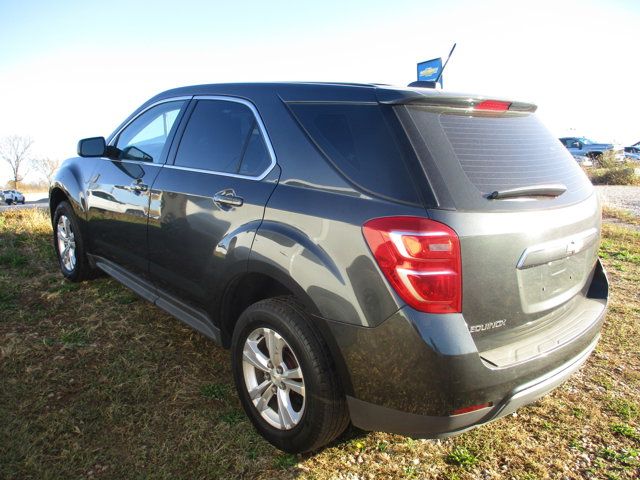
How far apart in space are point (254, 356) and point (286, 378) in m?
0.23

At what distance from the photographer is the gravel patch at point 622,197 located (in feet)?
35.4

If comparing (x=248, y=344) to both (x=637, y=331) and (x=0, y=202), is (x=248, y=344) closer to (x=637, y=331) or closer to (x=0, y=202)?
(x=637, y=331)

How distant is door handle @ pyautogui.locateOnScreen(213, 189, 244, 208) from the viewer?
7.99 feet

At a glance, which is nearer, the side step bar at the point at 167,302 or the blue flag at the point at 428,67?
the side step bar at the point at 167,302

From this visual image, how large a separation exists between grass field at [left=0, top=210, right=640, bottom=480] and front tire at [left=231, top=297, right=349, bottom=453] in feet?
0.55

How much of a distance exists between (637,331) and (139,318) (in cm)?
399

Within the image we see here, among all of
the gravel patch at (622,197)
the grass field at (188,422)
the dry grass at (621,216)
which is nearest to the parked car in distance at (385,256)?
the grass field at (188,422)

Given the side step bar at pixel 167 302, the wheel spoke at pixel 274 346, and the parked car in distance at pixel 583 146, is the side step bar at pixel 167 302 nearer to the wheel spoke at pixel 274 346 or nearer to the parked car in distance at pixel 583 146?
the wheel spoke at pixel 274 346

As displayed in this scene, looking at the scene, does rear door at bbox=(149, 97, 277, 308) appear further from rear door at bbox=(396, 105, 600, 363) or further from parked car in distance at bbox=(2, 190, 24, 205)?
parked car in distance at bbox=(2, 190, 24, 205)

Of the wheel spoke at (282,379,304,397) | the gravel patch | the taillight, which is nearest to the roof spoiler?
the taillight

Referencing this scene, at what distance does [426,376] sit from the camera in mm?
1774

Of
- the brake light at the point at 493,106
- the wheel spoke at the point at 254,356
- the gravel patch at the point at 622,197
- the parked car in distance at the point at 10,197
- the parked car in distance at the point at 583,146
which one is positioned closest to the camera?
the brake light at the point at 493,106

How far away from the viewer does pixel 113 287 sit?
4.35m

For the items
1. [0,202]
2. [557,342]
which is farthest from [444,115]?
[0,202]
